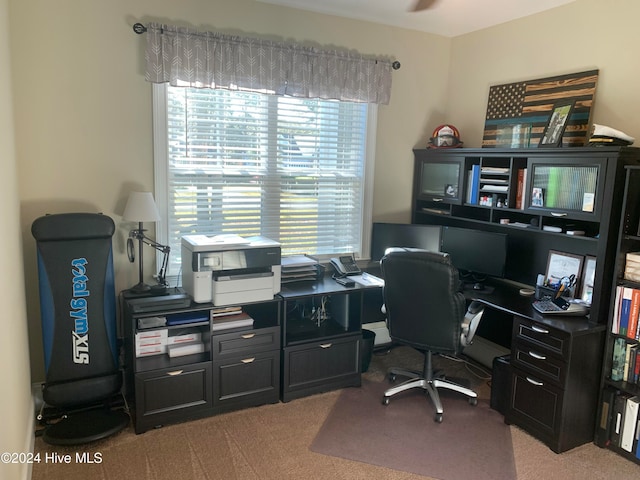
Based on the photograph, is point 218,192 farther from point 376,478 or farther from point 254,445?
point 376,478

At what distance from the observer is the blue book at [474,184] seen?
3.61 m

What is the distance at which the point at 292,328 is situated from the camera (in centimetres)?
346

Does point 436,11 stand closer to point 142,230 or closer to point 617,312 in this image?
point 617,312

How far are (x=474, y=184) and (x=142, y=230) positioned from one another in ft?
7.64

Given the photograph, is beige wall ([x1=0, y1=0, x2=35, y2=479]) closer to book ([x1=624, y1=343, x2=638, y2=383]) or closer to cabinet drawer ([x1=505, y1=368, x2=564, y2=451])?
cabinet drawer ([x1=505, y1=368, x2=564, y2=451])

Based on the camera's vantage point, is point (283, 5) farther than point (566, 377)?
Yes

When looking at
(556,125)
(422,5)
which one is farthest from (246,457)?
(422,5)


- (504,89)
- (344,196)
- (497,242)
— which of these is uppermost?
(504,89)

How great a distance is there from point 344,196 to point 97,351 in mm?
2072

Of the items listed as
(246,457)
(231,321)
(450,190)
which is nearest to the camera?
(246,457)

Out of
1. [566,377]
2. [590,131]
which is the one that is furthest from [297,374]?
[590,131]

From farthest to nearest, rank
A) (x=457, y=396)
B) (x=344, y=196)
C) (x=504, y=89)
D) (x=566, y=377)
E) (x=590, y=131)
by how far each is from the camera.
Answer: (x=344, y=196), (x=504, y=89), (x=457, y=396), (x=590, y=131), (x=566, y=377)

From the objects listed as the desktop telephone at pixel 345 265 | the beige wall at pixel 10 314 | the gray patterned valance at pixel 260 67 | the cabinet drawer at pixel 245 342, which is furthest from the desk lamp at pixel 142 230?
the desktop telephone at pixel 345 265

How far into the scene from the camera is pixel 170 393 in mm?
2893
